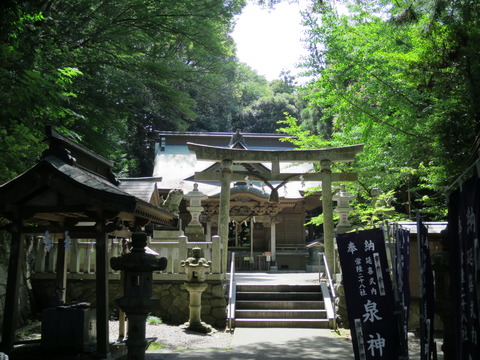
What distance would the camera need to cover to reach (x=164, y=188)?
24062 mm

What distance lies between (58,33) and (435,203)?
36.7ft

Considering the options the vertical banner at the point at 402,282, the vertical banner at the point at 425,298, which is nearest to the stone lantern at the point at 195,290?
the vertical banner at the point at 402,282

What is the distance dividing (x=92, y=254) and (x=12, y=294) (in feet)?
21.0

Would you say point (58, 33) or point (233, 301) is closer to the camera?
point (233, 301)

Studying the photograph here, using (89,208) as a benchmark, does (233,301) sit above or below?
below

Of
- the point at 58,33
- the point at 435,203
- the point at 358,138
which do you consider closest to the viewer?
the point at 435,203

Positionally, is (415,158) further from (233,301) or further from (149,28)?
(149,28)

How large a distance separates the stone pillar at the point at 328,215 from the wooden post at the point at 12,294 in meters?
8.90

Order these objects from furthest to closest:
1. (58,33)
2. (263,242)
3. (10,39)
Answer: (263,242)
(58,33)
(10,39)

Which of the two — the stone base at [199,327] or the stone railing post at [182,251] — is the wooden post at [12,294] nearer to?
the stone base at [199,327]

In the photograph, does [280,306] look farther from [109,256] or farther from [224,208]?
[109,256]

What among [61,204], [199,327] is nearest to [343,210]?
[199,327]

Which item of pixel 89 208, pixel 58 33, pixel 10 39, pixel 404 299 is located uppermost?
pixel 58 33

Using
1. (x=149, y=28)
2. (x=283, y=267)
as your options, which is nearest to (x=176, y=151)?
(x=283, y=267)
